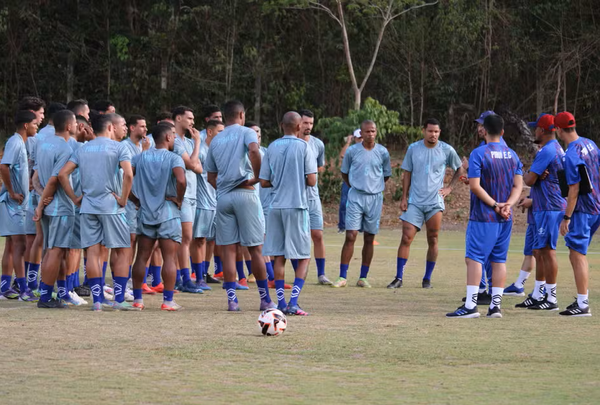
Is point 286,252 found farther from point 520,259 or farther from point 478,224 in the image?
point 520,259

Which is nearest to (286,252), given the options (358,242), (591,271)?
(591,271)

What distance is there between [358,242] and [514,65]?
15.2 metres

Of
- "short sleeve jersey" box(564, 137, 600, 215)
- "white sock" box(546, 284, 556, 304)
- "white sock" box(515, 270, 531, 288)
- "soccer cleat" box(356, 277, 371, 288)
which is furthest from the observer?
"soccer cleat" box(356, 277, 371, 288)

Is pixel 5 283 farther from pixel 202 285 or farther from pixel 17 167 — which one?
pixel 202 285

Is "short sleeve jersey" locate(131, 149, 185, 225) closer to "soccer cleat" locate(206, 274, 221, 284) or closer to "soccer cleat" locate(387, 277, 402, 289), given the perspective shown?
"soccer cleat" locate(206, 274, 221, 284)

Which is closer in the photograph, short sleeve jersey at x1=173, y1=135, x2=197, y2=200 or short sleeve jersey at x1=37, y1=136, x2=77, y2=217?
short sleeve jersey at x1=37, y1=136, x2=77, y2=217

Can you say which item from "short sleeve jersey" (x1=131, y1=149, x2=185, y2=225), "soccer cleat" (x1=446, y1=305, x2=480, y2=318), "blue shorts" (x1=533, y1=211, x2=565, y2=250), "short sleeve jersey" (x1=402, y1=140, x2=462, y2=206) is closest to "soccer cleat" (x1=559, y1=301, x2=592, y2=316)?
"blue shorts" (x1=533, y1=211, x2=565, y2=250)

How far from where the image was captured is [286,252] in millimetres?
10641

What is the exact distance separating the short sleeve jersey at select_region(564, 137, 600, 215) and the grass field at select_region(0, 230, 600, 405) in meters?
1.27

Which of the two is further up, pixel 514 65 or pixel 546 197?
pixel 514 65

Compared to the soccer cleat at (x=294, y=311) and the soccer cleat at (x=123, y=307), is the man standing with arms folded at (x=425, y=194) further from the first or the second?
the soccer cleat at (x=123, y=307)

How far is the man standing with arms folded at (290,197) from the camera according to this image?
10688 mm

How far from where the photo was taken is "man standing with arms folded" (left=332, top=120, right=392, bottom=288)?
1402cm

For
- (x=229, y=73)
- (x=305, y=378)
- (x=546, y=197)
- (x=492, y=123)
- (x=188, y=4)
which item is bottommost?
(x=305, y=378)
